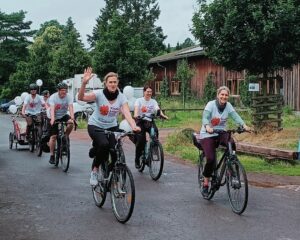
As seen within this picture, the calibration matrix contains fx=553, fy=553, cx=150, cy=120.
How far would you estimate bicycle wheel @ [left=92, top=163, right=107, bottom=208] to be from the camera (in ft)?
26.2

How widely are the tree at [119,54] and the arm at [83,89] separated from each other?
28027mm

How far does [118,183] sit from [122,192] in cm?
18

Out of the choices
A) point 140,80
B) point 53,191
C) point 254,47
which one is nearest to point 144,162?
point 53,191

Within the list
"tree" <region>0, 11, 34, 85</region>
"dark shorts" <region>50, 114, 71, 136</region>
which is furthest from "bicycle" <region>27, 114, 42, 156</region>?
"tree" <region>0, 11, 34, 85</region>

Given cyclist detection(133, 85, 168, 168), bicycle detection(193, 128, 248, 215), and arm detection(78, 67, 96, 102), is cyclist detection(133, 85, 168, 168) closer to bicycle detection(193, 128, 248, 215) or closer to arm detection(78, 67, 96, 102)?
bicycle detection(193, 128, 248, 215)

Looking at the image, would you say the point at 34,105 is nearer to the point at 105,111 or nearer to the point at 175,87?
the point at 105,111

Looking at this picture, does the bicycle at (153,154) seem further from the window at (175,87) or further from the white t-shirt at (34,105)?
the window at (175,87)

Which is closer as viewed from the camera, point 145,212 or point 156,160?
point 145,212

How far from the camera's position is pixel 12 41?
80062 mm

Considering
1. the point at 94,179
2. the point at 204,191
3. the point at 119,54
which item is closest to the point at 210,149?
the point at 204,191

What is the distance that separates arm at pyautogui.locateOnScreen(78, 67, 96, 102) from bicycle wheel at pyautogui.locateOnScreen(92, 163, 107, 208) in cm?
99

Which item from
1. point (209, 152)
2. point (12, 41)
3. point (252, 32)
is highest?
point (12, 41)

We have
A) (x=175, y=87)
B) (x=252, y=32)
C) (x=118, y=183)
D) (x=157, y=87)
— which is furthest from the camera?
(x=157, y=87)

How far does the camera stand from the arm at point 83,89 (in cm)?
728
